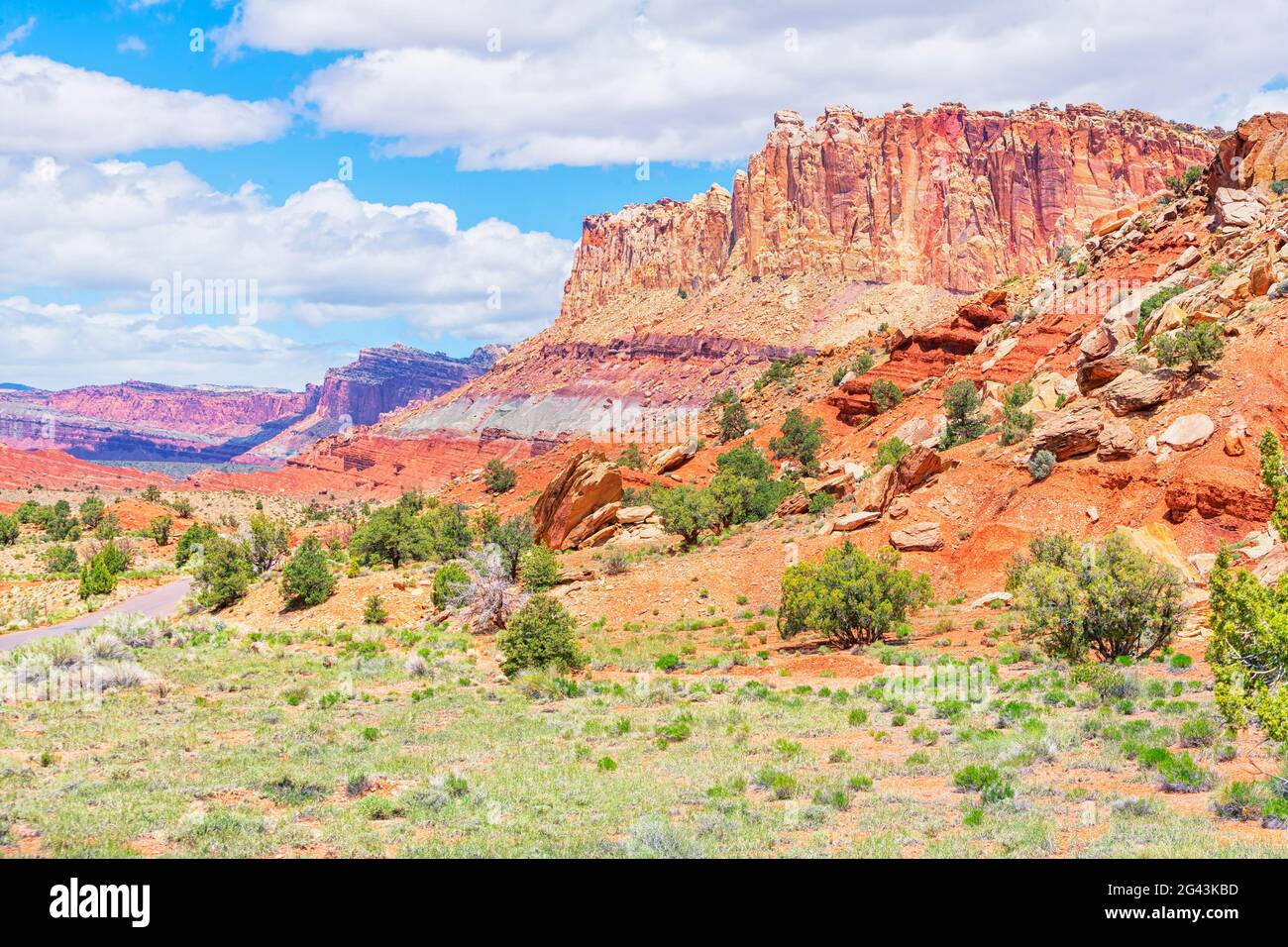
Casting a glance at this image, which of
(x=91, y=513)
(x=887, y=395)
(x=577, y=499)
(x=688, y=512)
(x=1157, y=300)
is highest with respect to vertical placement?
(x=1157, y=300)

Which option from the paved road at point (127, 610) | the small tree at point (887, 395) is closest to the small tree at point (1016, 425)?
the small tree at point (887, 395)

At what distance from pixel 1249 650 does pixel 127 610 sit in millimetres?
43692

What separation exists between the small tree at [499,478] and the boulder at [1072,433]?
194 feet

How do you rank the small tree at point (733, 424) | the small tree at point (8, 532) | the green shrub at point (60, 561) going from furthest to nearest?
the small tree at point (8, 532) → the small tree at point (733, 424) → the green shrub at point (60, 561)

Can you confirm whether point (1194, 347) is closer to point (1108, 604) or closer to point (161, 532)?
point (1108, 604)

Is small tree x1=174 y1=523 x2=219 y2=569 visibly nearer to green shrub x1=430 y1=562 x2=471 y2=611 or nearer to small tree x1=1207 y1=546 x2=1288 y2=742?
green shrub x1=430 y1=562 x2=471 y2=611

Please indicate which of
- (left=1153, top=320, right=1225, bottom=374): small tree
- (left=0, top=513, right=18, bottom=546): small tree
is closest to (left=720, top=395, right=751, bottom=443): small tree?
(left=1153, top=320, right=1225, bottom=374): small tree

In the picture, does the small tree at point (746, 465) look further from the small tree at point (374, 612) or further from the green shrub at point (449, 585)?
the small tree at point (374, 612)

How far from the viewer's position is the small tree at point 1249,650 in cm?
916

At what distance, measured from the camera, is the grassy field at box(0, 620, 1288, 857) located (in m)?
9.80

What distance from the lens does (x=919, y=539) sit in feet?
107

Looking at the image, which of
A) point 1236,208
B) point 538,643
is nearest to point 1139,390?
point 538,643
